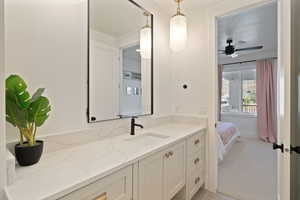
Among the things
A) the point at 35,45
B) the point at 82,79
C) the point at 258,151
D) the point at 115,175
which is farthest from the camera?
the point at 258,151

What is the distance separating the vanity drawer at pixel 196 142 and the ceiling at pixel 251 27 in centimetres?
163

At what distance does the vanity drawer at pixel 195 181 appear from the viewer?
70.3 inches

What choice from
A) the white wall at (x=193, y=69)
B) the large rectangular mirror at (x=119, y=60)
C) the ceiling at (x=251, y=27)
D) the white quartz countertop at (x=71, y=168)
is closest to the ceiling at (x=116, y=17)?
the large rectangular mirror at (x=119, y=60)

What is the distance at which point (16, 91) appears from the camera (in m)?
0.84

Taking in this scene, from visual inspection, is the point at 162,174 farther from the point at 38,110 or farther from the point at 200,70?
the point at 200,70

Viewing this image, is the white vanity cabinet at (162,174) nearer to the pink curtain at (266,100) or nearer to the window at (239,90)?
the pink curtain at (266,100)

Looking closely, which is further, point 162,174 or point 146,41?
point 146,41

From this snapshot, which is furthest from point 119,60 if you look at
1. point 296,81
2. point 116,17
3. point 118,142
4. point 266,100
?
point 266,100

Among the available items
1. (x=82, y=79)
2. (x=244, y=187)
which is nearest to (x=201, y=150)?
(x=244, y=187)

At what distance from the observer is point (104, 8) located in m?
1.59

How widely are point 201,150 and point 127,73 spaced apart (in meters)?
1.34

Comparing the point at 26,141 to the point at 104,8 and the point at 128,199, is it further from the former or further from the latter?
the point at 104,8

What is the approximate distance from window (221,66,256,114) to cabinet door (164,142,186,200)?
4541 mm

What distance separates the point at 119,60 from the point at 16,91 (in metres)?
1.08
